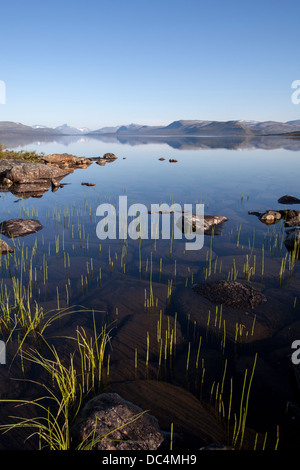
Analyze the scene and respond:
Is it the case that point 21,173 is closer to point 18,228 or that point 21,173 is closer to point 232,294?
point 18,228

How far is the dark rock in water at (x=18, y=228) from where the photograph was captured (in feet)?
45.1

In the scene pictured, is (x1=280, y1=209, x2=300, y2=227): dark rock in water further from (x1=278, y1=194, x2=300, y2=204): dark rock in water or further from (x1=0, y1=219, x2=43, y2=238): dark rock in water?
(x1=0, y1=219, x2=43, y2=238): dark rock in water

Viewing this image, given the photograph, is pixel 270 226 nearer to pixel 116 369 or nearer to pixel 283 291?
pixel 283 291

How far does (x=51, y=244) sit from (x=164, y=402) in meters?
9.68

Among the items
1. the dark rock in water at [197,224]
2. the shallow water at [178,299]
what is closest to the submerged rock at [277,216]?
the shallow water at [178,299]

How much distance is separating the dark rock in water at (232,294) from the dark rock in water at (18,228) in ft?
31.4

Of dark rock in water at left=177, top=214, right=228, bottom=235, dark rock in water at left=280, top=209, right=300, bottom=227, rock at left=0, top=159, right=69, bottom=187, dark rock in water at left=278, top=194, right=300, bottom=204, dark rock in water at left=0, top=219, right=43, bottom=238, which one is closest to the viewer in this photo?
dark rock in water at left=0, top=219, right=43, bottom=238

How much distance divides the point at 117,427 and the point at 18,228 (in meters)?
12.3

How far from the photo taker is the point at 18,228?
14.2 meters

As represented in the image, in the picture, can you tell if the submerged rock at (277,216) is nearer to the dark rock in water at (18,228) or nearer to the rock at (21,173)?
the dark rock in water at (18,228)

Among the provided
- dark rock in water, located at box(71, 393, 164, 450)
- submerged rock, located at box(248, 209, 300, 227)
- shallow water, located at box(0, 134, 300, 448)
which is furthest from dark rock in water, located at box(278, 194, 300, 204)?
dark rock in water, located at box(71, 393, 164, 450)

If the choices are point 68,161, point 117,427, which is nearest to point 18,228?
point 117,427

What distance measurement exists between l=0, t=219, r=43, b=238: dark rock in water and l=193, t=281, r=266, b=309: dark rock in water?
9.58 meters

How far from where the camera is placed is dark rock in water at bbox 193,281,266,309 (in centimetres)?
814
